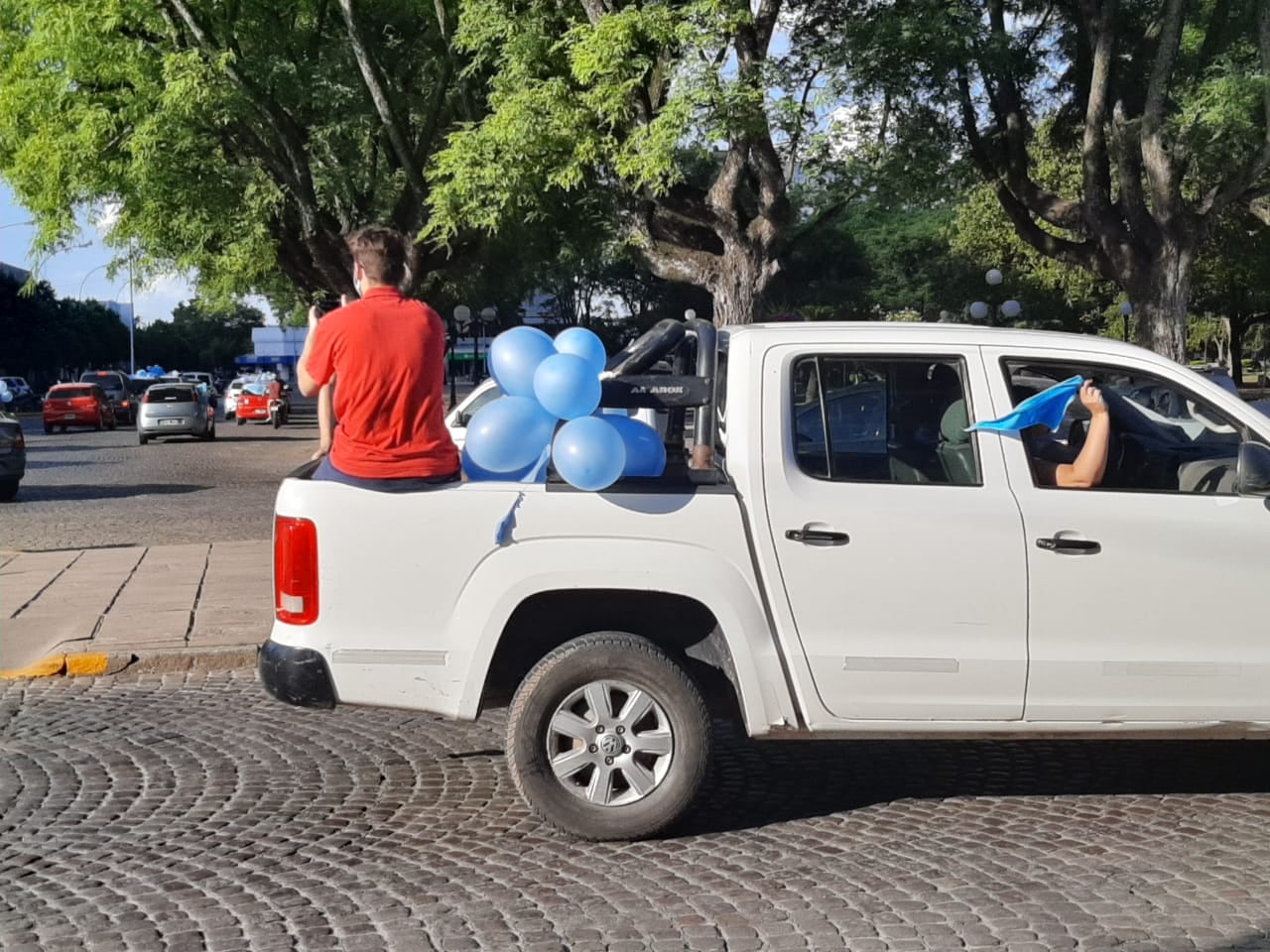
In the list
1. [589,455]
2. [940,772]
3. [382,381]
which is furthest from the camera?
[940,772]

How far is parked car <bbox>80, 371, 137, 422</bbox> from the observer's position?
49.9 metres

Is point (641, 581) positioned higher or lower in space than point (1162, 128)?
lower

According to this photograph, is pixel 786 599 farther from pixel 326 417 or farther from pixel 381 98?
pixel 381 98

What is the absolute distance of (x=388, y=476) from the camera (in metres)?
5.50

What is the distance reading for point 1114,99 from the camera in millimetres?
22766

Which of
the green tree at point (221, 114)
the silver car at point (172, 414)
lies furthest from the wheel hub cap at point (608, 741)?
the silver car at point (172, 414)

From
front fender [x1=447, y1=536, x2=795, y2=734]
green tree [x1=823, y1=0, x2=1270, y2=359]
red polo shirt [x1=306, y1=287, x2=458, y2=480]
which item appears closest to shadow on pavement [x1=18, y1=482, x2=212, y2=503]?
green tree [x1=823, y1=0, x2=1270, y2=359]

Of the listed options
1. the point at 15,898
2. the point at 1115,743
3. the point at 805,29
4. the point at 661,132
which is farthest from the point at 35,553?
the point at 805,29

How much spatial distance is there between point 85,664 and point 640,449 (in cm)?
488

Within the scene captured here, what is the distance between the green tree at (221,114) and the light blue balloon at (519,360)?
1780 centimetres

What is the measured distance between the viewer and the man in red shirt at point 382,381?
18.3ft

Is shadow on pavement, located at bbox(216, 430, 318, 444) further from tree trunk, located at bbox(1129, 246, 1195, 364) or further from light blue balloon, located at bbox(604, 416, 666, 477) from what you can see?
light blue balloon, located at bbox(604, 416, 666, 477)

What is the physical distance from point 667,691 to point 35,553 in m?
10.2

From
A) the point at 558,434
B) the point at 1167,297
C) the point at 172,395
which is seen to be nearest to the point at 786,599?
the point at 558,434
